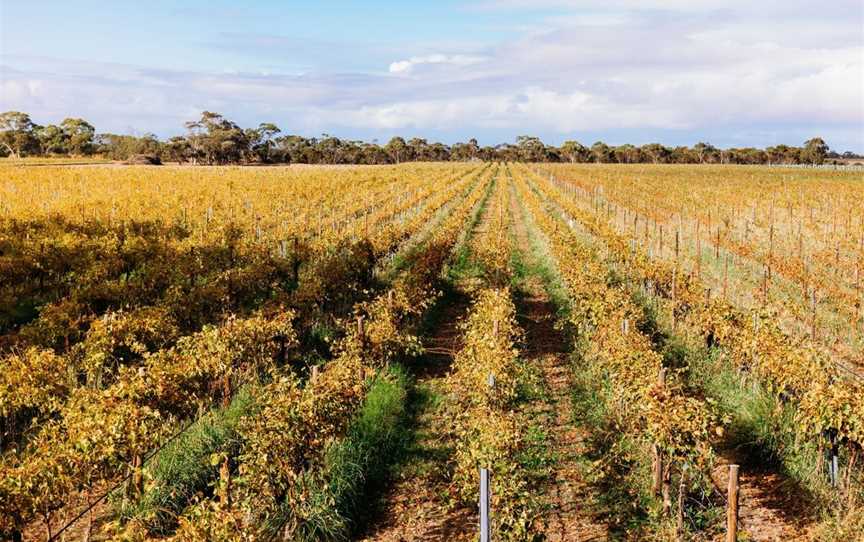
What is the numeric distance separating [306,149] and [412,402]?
133976 mm

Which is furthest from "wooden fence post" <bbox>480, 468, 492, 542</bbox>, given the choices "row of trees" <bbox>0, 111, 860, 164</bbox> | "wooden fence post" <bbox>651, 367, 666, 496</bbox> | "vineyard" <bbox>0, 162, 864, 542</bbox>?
"row of trees" <bbox>0, 111, 860, 164</bbox>

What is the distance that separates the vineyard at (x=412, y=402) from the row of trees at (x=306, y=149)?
96198 millimetres

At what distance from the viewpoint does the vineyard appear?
7.42 m

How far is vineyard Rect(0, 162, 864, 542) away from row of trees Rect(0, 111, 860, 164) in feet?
316

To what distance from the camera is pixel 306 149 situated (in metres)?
140

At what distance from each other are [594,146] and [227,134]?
108 meters

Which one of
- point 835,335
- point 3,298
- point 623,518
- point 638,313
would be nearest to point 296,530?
point 623,518

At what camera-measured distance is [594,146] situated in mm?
183125

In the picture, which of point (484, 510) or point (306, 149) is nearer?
point (484, 510)

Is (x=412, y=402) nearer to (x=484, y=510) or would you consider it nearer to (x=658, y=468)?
(x=658, y=468)

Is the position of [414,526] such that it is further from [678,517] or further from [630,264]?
[630,264]

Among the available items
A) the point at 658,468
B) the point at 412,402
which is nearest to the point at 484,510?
the point at 658,468

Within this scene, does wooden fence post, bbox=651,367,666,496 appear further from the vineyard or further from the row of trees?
the row of trees

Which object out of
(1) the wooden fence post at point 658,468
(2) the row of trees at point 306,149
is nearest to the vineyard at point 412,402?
(1) the wooden fence post at point 658,468
